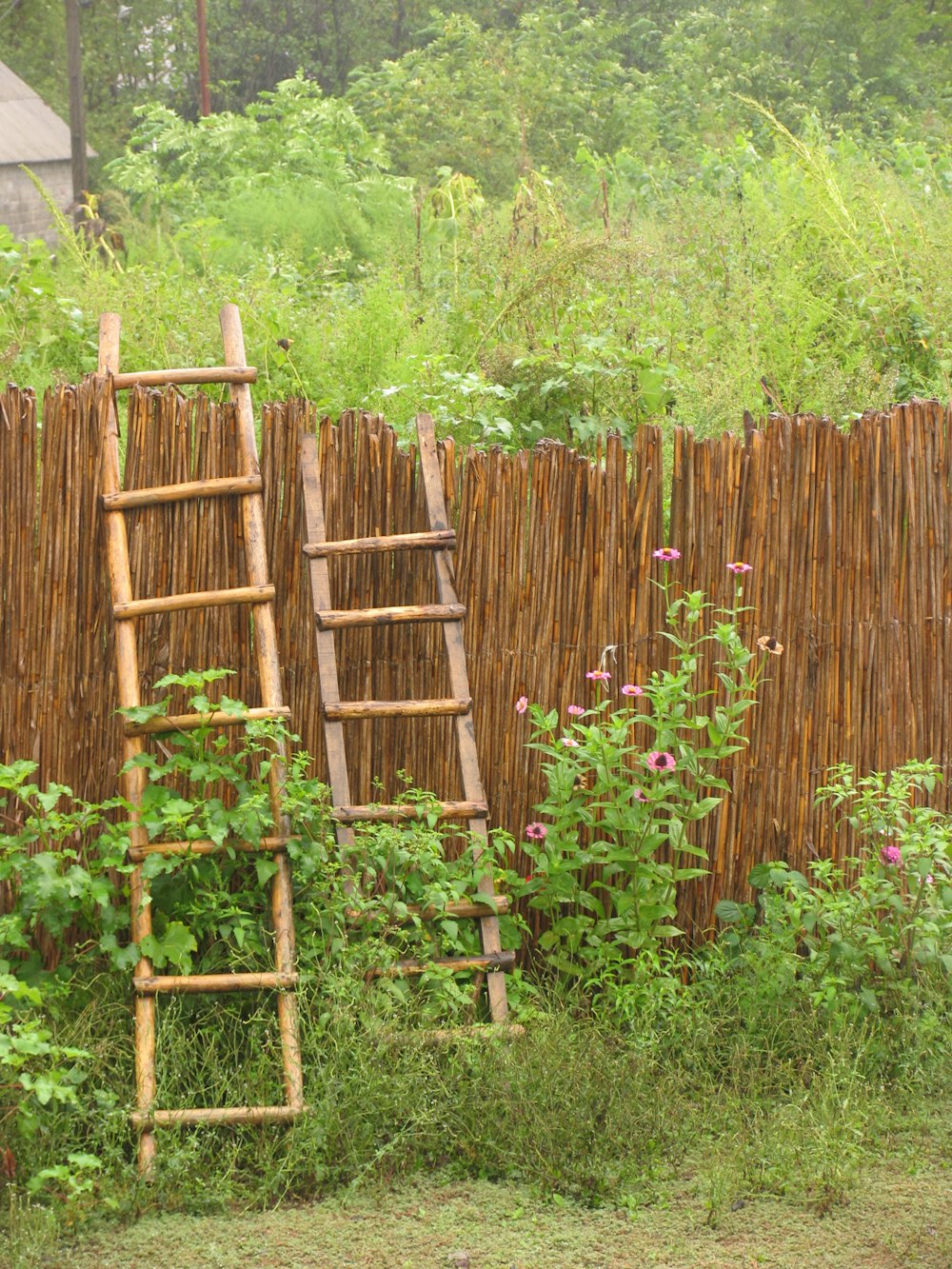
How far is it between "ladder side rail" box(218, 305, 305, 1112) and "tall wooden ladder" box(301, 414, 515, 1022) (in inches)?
5.8

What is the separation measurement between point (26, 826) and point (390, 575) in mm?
1302

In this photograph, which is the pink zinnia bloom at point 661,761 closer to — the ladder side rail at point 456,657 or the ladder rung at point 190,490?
the ladder side rail at point 456,657

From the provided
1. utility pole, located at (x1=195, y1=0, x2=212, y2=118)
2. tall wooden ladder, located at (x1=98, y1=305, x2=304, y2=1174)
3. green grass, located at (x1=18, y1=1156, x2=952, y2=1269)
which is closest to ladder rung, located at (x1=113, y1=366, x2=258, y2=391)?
tall wooden ladder, located at (x1=98, y1=305, x2=304, y2=1174)

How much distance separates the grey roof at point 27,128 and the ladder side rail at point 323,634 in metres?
21.0

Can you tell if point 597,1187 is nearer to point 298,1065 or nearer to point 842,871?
point 298,1065

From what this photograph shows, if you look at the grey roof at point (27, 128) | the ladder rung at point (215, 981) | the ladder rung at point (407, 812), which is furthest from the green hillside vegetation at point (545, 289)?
the grey roof at point (27, 128)

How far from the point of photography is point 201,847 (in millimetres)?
3928

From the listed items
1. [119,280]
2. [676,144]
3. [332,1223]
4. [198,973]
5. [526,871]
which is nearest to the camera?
[332,1223]

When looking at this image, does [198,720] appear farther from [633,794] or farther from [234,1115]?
[633,794]

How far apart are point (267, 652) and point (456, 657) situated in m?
0.57

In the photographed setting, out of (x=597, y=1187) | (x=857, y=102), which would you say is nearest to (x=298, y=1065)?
(x=597, y=1187)

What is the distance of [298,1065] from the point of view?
370 centimetres

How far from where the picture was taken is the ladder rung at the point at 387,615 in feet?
13.6

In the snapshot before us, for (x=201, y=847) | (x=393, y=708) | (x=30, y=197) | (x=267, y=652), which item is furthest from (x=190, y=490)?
(x=30, y=197)
